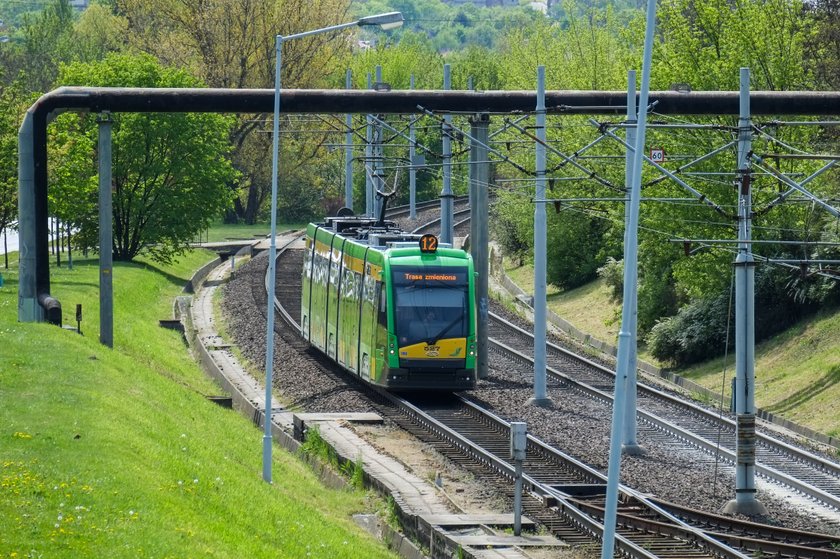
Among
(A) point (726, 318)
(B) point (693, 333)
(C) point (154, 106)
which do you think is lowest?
(B) point (693, 333)

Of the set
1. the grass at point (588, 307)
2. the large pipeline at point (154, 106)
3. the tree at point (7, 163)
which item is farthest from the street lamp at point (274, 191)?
the grass at point (588, 307)

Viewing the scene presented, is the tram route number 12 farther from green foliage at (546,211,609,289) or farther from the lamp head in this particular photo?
green foliage at (546,211,609,289)

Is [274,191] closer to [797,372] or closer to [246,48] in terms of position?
[797,372]

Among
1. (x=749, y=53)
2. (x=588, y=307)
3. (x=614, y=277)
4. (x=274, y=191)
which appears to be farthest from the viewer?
(x=588, y=307)

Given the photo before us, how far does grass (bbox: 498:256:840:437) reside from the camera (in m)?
32.3

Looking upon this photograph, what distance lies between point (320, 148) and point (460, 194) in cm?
948

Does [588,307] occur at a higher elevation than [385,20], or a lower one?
lower

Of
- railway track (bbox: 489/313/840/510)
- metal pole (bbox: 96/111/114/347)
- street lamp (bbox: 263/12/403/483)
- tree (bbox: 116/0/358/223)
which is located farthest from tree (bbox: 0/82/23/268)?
tree (bbox: 116/0/358/223)

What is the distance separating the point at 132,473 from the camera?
745 inches

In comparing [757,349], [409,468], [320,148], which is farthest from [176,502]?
[320,148]

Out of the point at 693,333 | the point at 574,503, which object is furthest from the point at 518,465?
the point at 693,333

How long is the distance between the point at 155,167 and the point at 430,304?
30.0 meters

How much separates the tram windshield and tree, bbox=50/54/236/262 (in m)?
28.1

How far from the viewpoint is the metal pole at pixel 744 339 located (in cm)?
2197
